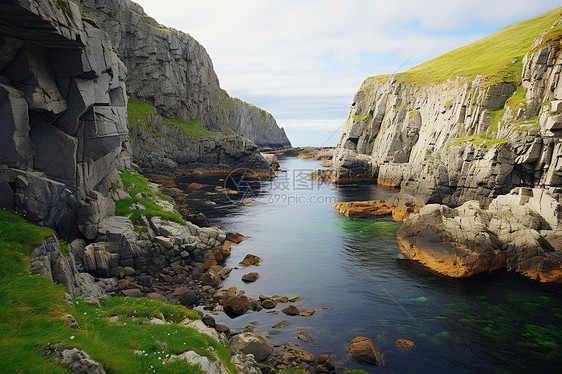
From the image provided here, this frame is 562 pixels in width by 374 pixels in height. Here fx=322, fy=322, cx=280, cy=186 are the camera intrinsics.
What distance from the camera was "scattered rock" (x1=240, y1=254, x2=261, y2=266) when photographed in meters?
38.6

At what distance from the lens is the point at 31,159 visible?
2545 cm

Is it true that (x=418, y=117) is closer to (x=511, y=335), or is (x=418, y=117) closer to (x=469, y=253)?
(x=469, y=253)

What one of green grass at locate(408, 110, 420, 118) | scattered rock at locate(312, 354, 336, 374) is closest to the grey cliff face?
scattered rock at locate(312, 354, 336, 374)

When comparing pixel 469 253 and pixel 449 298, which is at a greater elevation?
pixel 469 253

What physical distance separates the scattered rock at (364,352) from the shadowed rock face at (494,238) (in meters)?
18.1

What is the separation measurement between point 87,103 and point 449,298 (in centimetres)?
3753

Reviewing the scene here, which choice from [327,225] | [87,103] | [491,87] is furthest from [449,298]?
[491,87]

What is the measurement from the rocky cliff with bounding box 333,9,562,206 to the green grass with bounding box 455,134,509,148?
0.74 feet

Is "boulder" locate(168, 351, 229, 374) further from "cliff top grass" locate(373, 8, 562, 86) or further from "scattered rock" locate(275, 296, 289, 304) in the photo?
"cliff top grass" locate(373, 8, 562, 86)

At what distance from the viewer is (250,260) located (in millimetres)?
39125

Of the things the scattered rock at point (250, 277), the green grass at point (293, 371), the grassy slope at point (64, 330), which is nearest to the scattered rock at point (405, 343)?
the green grass at point (293, 371)

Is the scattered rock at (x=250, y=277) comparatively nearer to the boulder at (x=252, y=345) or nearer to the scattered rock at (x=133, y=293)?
the scattered rock at (x=133, y=293)

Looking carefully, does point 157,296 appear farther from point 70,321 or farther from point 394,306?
point 394,306

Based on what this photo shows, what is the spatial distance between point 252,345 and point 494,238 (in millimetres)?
31481
